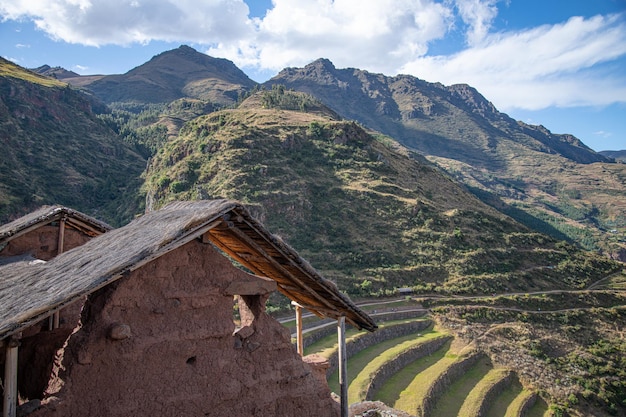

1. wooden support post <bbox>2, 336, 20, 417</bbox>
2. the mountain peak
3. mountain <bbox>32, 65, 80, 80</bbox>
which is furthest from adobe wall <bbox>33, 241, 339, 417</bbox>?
mountain <bbox>32, 65, 80, 80</bbox>

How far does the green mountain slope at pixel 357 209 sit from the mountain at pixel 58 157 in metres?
7.10

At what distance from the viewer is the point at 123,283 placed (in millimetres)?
5523

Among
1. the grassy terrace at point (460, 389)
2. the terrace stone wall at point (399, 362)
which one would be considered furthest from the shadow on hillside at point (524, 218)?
the grassy terrace at point (460, 389)

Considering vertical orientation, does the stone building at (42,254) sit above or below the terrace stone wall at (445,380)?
above

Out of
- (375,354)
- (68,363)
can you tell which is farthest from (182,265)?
(375,354)

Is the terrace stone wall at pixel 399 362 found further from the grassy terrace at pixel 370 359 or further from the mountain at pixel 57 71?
the mountain at pixel 57 71

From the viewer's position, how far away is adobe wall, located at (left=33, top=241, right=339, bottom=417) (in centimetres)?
527

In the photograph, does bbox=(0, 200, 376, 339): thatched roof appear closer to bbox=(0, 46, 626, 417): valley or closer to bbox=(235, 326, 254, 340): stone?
bbox=(235, 326, 254, 340): stone

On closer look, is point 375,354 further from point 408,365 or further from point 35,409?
point 35,409

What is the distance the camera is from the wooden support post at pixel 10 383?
4945mm

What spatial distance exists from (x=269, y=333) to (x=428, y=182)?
2413 inches

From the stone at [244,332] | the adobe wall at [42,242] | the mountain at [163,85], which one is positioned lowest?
the stone at [244,332]

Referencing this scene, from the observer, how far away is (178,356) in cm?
584

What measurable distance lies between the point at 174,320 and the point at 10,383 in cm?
186
